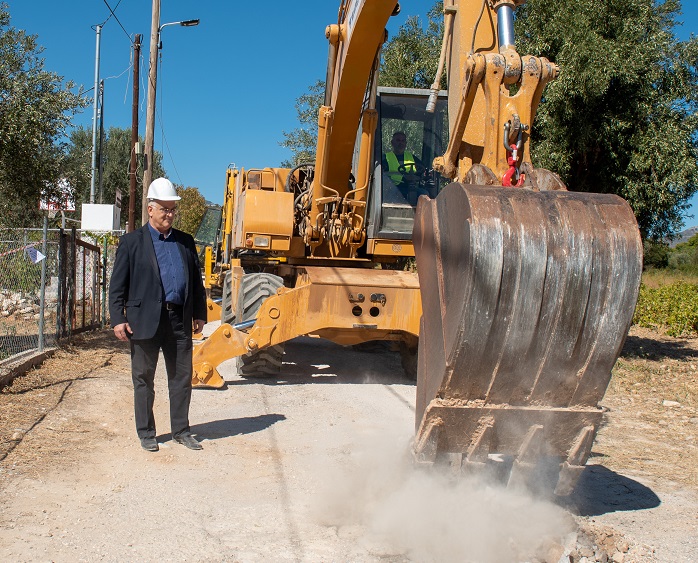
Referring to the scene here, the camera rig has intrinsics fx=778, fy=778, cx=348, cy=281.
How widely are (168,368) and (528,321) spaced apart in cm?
336

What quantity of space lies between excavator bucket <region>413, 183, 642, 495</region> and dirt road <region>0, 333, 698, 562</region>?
475 mm

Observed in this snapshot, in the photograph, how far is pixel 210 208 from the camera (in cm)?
2039

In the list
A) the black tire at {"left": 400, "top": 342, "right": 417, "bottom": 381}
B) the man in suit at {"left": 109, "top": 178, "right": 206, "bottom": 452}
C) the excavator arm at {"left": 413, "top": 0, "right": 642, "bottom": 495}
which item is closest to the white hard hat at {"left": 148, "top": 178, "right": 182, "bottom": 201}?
the man in suit at {"left": 109, "top": 178, "right": 206, "bottom": 452}

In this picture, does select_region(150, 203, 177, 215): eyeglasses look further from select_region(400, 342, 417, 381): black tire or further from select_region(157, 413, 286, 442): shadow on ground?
select_region(400, 342, 417, 381): black tire

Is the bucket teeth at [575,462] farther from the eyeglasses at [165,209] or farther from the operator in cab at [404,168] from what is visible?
the operator in cab at [404,168]

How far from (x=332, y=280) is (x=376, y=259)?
151 centimetres

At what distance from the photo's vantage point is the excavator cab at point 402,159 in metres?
9.16

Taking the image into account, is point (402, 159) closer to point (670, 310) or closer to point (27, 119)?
point (27, 119)

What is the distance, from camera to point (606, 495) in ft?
17.4

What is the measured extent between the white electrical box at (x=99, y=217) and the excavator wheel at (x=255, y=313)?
11518 mm

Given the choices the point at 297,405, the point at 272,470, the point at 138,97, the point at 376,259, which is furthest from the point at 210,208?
the point at 272,470

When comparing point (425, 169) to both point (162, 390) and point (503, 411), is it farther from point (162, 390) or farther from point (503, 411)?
point (503, 411)

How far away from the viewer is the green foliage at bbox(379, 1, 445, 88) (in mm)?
14586

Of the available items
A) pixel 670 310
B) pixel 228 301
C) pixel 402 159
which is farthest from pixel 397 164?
pixel 670 310
